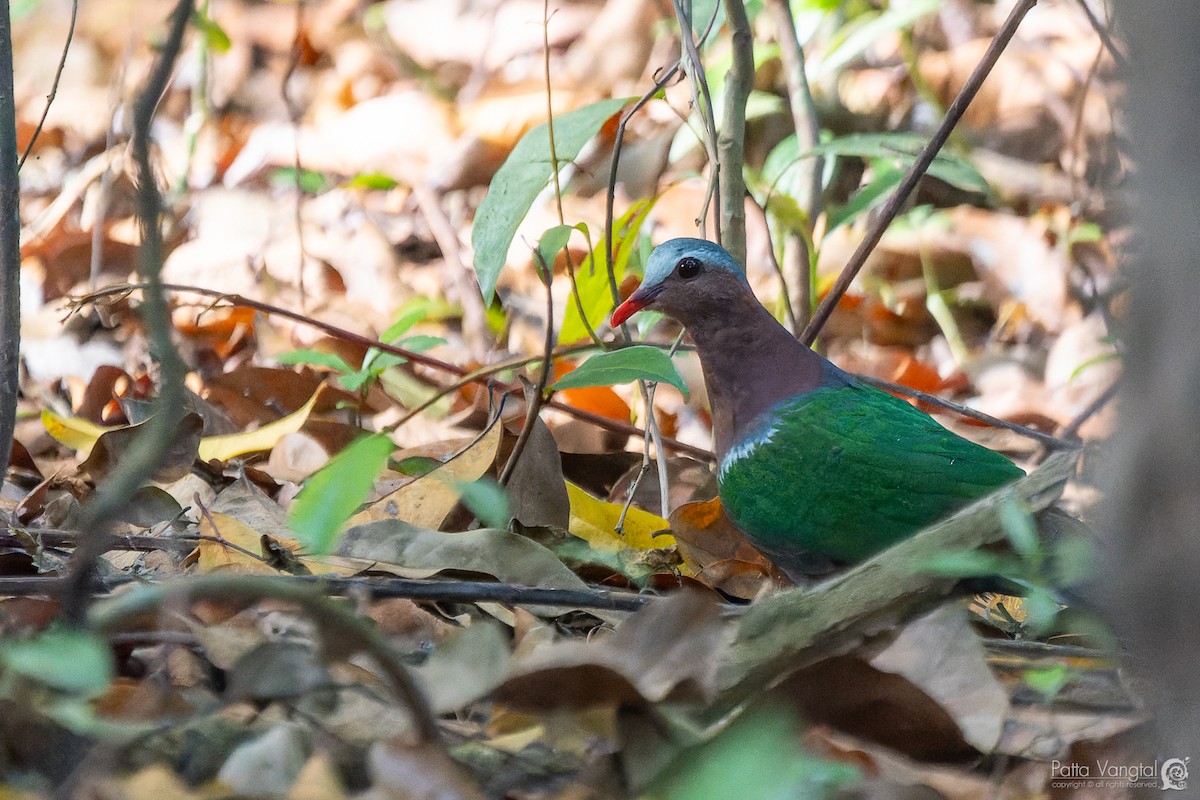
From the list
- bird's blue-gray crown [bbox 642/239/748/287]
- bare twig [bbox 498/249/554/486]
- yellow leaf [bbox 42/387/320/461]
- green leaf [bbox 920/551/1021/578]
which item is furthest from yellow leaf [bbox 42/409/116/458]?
green leaf [bbox 920/551/1021/578]

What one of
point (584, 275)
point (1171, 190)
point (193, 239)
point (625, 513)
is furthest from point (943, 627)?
point (193, 239)

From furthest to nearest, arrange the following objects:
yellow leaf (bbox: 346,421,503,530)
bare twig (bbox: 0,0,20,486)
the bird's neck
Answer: the bird's neck < yellow leaf (bbox: 346,421,503,530) < bare twig (bbox: 0,0,20,486)

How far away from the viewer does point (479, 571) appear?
2621 mm

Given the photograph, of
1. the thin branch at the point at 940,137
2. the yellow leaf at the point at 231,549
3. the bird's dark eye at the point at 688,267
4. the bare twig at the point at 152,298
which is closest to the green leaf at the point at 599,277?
the bird's dark eye at the point at 688,267

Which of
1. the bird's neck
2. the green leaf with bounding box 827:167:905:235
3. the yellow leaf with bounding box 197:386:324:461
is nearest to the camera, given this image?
the bird's neck

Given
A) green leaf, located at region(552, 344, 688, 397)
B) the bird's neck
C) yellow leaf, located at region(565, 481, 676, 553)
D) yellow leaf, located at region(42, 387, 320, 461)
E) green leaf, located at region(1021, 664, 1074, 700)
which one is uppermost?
green leaf, located at region(552, 344, 688, 397)

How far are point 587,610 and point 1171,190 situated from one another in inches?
58.7

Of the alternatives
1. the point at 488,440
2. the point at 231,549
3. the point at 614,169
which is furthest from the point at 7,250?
the point at 614,169

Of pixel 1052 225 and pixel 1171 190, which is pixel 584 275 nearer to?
pixel 1171 190

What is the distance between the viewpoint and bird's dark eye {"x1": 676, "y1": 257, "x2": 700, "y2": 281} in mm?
3367

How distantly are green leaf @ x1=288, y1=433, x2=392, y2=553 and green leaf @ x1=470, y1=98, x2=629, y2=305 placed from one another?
1.35 m

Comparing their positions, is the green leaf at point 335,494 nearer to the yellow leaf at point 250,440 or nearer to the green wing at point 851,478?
the green wing at point 851,478

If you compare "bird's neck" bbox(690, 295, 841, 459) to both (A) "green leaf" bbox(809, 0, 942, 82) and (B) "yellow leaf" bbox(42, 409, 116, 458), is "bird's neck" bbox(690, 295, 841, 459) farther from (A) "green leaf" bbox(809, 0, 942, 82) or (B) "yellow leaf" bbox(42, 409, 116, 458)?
(A) "green leaf" bbox(809, 0, 942, 82)

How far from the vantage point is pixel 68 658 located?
143 centimetres
